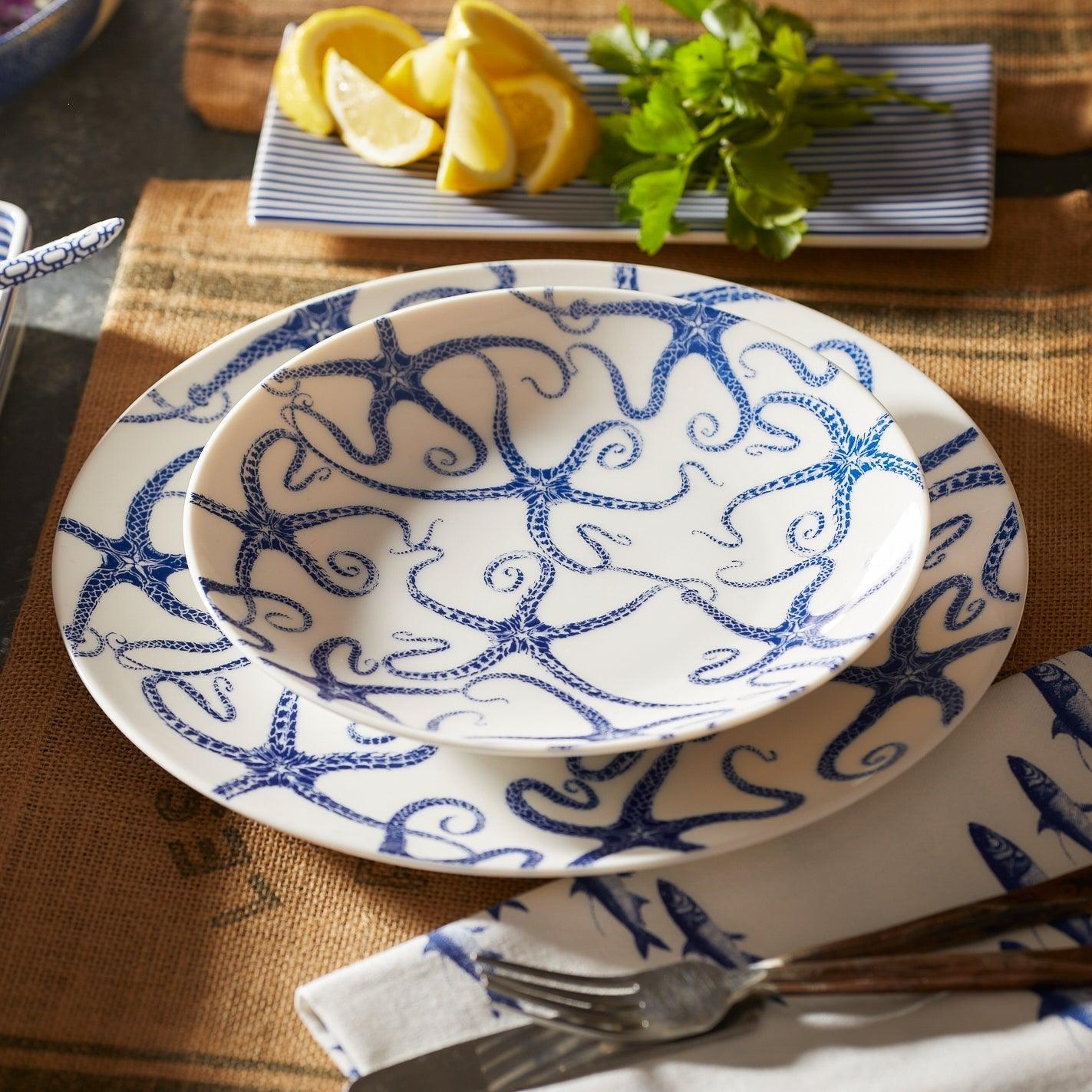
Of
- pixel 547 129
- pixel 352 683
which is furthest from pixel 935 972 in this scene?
pixel 547 129

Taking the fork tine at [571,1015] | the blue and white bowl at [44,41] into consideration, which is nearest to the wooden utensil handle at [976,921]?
the fork tine at [571,1015]

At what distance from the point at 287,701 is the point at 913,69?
38.5 inches

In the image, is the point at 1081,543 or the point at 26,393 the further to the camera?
the point at 26,393

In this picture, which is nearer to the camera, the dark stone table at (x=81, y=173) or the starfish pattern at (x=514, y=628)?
the starfish pattern at (x=514, y=628)

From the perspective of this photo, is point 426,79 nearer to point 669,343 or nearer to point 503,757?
point 669,343

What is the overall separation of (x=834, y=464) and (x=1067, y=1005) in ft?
1.19

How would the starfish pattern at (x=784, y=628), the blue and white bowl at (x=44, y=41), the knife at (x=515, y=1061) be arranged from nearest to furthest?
the knife at (x=515, y=1061) → the starfish pattern at (x=784, y=628) → the blue and white bowl at (x=44, y=41)

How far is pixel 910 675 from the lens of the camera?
0.74 meters

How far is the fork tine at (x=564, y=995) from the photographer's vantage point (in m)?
0.62

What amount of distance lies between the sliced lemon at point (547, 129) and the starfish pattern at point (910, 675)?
60 cm

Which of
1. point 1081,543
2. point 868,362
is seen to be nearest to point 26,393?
point 868,362

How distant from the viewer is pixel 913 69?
4.16ft

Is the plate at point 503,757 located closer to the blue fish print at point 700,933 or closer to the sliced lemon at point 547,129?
the blue fish print at point 700,933

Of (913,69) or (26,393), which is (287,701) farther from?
(913,69)
